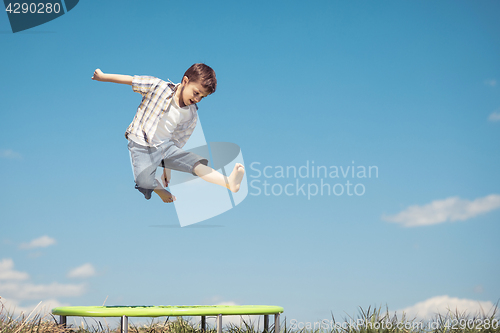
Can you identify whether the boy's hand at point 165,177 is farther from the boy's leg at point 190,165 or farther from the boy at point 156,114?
the boy at point 156,114

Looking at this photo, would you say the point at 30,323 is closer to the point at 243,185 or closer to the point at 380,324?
the point at 243,185

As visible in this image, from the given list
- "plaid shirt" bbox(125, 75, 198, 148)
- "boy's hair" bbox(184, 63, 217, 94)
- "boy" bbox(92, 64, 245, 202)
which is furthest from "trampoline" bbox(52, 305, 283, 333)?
"boy's hair" bbox(184, 63, 217, 94)

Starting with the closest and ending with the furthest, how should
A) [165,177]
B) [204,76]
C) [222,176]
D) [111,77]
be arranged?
[204,76], [111,77], [222,176], [165,177]

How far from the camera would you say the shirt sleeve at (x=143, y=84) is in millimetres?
4277

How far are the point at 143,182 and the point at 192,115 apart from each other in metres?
0.84

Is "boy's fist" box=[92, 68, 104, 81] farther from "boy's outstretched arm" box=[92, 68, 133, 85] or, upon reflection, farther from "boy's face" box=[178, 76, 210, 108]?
"boy's face" box=[178, 76, 210, 108]

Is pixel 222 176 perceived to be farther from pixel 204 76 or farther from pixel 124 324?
pixel 124 324

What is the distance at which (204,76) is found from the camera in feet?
13.4

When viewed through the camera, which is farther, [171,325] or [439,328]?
[171,325]

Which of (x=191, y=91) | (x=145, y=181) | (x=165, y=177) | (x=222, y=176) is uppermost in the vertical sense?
(x=191, y=91)

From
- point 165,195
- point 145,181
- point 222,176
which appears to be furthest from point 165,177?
point 222,176

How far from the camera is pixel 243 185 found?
4.54 metres

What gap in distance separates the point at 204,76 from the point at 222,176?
1060 millimetres

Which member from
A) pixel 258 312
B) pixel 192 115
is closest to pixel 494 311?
pixel 258 312
